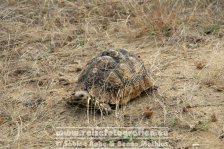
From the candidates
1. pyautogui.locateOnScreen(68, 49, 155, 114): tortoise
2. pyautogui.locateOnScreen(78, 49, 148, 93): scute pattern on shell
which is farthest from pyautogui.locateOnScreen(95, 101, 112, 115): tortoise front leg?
pyautogui.locateOnScreen(78, 49, 148, 93): scute pattern on shell

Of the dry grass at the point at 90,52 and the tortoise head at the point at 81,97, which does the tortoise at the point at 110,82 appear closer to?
the tortoise head at the point at 81,97

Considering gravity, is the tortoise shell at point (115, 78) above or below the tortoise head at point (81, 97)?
above

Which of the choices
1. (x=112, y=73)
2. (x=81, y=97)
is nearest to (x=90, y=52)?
(x=112, y=73)

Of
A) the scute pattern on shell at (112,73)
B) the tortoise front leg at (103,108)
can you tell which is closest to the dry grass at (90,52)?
the tortoise front leg at (103,108)

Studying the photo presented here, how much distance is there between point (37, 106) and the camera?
13.3ft

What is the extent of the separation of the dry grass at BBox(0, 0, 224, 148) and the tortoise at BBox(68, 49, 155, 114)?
0.13m

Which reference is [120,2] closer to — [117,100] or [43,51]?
[43,51]

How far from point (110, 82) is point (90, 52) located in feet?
4.49

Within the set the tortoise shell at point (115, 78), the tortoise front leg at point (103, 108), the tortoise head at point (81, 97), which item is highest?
the tortoise shell at point (115, 78)

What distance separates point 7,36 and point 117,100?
6.90 ft

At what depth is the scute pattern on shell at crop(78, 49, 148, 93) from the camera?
3.83 m

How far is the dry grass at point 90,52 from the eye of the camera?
3.76 metres

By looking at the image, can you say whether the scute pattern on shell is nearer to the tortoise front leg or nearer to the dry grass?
the tortoise front leg

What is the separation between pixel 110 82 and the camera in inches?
151
